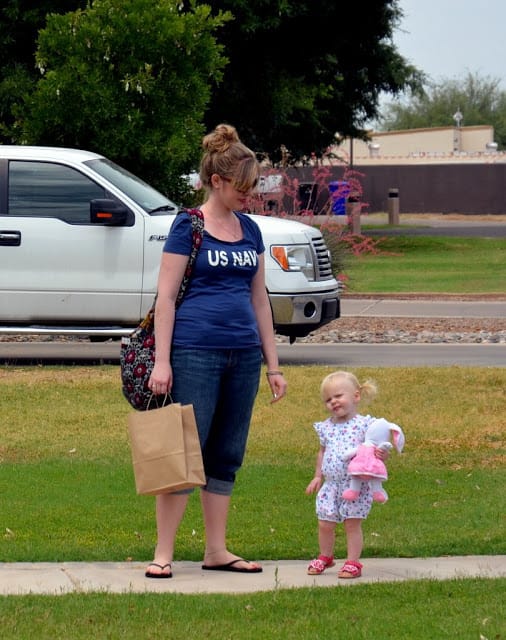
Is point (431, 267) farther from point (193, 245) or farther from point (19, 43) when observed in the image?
point (193, 245)

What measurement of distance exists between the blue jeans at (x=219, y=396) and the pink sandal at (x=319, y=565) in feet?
1.59

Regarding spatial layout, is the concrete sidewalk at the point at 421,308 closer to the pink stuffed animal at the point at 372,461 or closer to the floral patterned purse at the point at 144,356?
the pink stuffed animal at the point at 372,461

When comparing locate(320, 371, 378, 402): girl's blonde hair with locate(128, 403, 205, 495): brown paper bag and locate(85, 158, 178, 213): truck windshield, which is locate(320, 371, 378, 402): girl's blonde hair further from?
locate(85, 158, 178, 213): truck windshield

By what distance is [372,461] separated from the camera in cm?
555

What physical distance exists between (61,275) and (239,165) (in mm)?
6620

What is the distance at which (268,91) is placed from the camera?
26.7 metres

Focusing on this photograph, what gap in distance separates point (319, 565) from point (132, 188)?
7080 millimetres

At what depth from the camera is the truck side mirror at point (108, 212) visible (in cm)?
1173

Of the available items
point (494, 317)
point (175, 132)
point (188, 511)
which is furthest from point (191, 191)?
point (188, 511)

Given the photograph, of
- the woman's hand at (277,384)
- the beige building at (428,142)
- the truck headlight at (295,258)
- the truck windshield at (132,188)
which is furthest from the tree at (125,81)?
the beige building at (428,142)

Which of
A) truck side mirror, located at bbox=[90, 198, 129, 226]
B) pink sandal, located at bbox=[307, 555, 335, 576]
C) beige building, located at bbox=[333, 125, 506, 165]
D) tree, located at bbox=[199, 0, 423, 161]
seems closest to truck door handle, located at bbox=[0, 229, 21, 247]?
truck side mirror, located at bbox=[90, 198, 129, 226]

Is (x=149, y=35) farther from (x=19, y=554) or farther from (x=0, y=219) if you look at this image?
(x=19, y=554)

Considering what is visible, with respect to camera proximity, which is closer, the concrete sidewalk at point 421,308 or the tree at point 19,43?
the concrete sidewalk at point 421,308

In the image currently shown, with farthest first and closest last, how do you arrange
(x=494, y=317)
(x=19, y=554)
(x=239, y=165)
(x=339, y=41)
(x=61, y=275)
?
(x=339, y=41)
(x=494, y=317)
(x=61, y=275)
(x=19, y=554)
(x=239, y=165)
